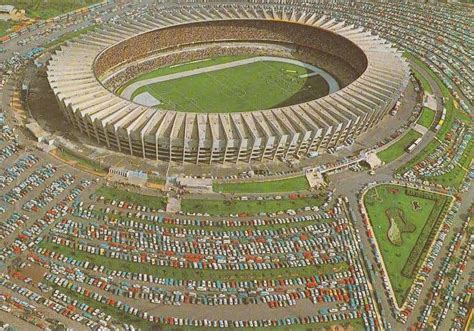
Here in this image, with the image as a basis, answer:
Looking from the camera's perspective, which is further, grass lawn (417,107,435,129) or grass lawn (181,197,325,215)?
grass lawn (417,107,435,129)

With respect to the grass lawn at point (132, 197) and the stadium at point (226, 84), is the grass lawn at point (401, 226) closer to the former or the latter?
the stadium at point (226, 84)

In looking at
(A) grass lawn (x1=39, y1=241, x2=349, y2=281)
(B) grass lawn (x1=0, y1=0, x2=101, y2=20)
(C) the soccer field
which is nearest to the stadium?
(C) the soccer field

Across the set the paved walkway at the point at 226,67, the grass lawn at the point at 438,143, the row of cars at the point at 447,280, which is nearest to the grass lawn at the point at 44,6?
the paved walkway at the point at 226,67

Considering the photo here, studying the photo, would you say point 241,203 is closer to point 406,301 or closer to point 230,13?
point 406,301

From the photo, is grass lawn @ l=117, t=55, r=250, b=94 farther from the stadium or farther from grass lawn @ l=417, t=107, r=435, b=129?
grass lawn @ l=417, t=107, r=435, b=129

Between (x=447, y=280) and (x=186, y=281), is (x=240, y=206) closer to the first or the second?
(x=186, y=281)
